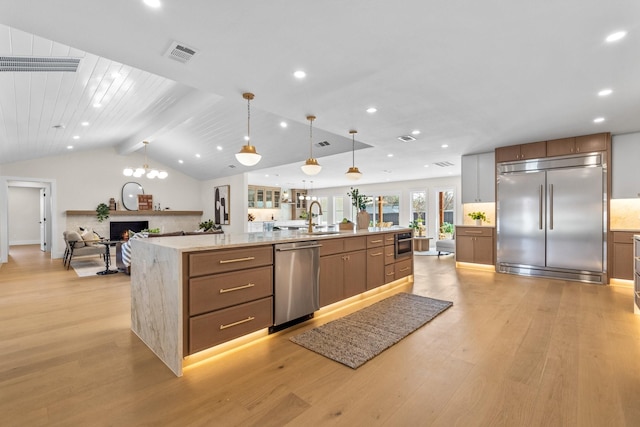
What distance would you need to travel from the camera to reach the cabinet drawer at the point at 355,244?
11.7 ft

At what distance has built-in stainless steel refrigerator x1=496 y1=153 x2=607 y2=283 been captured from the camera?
4.88 metres

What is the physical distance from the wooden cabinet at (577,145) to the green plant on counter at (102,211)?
442 inches

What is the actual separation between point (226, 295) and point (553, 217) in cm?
566

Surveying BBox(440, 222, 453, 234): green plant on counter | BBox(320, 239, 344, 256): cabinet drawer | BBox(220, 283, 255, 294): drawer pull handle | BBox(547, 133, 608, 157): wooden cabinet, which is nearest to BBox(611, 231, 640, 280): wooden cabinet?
BBox(547, 133, 608, 157): wooden cabinet

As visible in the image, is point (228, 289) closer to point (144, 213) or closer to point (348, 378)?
point (348, 378)

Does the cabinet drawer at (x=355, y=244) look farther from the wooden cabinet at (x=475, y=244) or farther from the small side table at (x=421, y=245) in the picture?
the small side table at (x=421, y=245)

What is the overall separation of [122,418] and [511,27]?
3.49 m

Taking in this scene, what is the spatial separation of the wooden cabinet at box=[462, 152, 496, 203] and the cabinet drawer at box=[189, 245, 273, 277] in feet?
17.1

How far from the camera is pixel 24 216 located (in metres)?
11.2

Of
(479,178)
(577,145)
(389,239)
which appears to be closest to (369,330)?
(389,239)

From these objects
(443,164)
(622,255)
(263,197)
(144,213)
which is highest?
(443,164)

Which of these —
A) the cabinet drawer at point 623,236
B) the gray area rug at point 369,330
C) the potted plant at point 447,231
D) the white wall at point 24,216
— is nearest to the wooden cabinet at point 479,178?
the cabinet drawer at point 623,236

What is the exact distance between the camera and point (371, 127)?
4.57 meters

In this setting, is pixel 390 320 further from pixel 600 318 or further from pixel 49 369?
pixel 49 369
